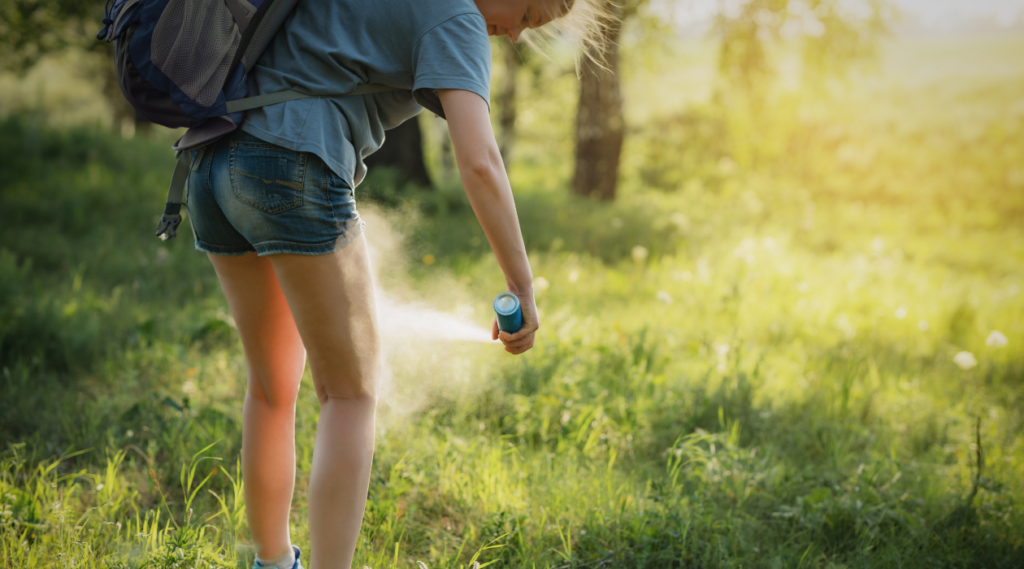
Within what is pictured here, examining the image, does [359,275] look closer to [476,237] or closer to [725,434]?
[725,434]

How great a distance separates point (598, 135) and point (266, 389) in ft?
25.1

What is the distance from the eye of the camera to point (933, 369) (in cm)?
427

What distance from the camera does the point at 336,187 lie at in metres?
1.51

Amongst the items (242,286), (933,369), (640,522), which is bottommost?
(933,369)

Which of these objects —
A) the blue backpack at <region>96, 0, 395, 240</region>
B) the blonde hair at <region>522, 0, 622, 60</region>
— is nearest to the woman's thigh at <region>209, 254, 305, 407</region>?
the blue backpack at <region>96, 0, 395, 240</region>

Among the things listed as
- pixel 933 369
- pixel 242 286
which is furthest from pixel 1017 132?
pixel 242 286

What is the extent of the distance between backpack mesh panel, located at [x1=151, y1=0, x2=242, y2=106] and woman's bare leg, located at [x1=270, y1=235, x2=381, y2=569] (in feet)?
1.54

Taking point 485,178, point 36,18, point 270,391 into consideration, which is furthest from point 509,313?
point 36,18

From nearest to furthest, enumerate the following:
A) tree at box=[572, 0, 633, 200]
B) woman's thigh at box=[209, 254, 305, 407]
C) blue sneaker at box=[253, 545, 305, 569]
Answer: woman's thigh at box=[209, 254, 305, 407]
blue sneaker at box=[253, 545, 305, 569]
tree at box=[572, 0, 633, 200]

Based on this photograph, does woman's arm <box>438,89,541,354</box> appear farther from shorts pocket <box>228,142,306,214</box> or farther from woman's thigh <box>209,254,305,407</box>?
woman's thigh <box>209,254,305,407</box>

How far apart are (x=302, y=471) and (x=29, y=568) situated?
2.96 ft

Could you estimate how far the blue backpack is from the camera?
1.50 m

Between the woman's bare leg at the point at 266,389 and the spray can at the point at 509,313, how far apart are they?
24.4 inches

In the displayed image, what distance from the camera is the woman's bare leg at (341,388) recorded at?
5.16ft
